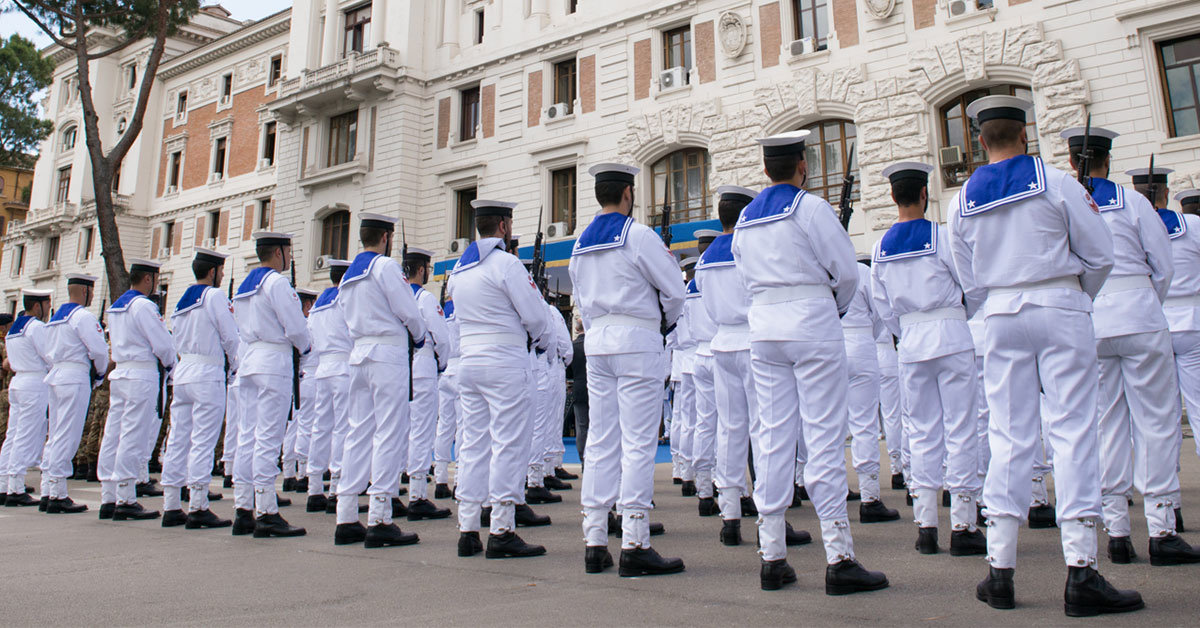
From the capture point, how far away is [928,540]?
14.7 feet

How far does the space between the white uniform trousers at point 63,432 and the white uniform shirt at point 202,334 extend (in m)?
2.01

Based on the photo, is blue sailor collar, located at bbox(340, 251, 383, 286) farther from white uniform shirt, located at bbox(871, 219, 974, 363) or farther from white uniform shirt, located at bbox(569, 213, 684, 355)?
white uniform shirt, located at bbox(871, 219, 974, 363)

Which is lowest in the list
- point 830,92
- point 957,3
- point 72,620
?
point 72,620

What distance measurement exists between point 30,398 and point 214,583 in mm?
5950

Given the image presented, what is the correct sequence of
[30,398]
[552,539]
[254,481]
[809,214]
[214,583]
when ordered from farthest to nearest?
[30,398]
[254,481]
[552,539]
[214,583]
[809,214]

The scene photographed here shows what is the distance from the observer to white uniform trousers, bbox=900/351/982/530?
447 cm

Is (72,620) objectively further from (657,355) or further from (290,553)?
(657,355)

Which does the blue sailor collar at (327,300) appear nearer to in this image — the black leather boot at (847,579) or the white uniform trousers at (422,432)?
the white uniform trousers at (422,432)

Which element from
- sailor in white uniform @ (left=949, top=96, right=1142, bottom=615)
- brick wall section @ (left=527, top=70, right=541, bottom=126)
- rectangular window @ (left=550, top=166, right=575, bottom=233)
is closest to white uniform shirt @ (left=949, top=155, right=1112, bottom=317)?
sailor in white uniform @ (left=949, top=96, right=1142, bottom=615)

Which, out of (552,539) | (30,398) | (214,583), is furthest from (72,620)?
(30,398)

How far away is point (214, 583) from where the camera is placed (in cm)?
428

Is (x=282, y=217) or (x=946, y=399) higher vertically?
(x=282, y=217)

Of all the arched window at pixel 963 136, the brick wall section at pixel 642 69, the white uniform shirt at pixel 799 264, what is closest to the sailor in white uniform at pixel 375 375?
the white uniform shirt at pixel 799 264

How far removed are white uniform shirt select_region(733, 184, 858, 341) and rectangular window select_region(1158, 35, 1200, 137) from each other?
47.8 feet
